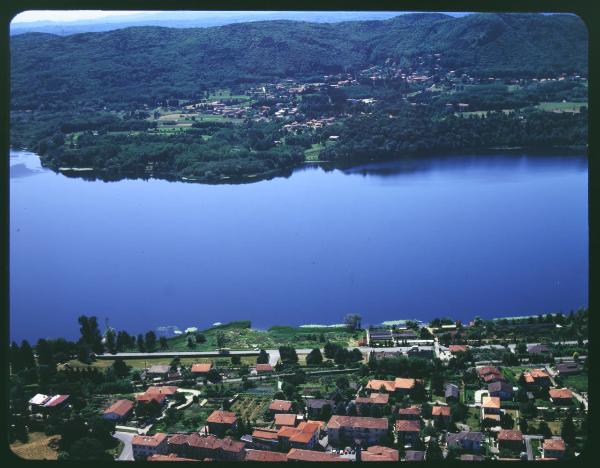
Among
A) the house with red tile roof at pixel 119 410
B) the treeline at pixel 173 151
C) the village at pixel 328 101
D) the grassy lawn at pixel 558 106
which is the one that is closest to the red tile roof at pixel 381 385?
the house with red tile roof at pixel 119 410

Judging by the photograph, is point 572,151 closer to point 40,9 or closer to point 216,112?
point 216,112

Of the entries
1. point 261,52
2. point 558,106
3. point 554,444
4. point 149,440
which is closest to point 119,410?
point 149,440

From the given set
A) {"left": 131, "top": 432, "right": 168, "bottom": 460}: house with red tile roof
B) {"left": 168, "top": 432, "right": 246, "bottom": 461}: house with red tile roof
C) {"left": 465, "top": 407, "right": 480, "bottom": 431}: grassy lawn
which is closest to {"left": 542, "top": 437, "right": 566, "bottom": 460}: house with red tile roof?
{"left": 465, "top": 407, "right": 480, "bottom": 431}: grassy lawn

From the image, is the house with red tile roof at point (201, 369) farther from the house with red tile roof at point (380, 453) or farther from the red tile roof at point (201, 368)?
the house with red tile roof at point (380, 453)

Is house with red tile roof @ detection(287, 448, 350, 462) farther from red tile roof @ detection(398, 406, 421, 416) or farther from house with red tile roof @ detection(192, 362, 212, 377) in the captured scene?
house with red tile roof @ detection(192, 362, 212, 377)

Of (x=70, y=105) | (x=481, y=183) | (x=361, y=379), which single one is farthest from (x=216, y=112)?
(x=361, y=379)
